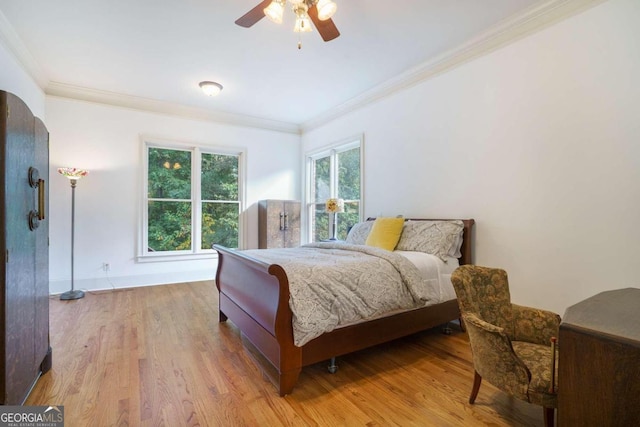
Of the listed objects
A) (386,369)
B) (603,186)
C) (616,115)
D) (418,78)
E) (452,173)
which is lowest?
(386,369)

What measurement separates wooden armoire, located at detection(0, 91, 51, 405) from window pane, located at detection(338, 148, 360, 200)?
3.58 m

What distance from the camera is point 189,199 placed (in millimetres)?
5117

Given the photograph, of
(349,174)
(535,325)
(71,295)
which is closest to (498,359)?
(535,325)

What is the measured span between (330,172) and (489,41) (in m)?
2.94

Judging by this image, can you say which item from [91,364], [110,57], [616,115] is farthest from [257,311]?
[110,57]

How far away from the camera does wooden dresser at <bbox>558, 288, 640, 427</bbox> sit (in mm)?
Result: 964

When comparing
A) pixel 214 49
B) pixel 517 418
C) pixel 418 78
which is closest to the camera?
pixel 517 418

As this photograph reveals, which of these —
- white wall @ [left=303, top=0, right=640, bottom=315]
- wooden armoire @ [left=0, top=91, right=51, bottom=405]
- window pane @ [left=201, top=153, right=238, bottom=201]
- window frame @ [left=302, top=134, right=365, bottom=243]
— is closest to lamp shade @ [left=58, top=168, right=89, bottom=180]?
window pane @ [left=201, top=153, right=238, bottom=201]

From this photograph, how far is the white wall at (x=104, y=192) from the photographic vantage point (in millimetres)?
4164

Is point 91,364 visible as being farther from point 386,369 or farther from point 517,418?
point 517,418

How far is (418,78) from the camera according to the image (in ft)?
11.8

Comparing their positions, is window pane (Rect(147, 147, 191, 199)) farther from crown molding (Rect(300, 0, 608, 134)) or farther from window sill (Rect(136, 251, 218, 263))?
crown molding (Rect(300, 0, 608, 134))

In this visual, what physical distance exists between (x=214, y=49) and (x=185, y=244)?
3.17m

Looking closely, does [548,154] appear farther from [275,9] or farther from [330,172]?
[330,172]
